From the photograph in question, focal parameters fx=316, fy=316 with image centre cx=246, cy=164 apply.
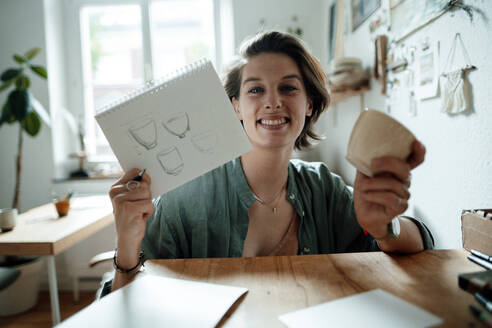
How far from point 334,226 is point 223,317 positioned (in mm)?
688

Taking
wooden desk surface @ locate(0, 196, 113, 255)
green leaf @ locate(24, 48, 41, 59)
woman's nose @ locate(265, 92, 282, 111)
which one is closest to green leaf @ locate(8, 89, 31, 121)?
green leaf @ locate(24, 48, 41, 59)

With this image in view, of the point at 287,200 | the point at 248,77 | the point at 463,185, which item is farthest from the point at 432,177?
the point at 248,77

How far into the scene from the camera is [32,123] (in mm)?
2316

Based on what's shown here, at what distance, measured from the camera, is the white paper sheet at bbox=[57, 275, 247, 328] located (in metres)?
0.44

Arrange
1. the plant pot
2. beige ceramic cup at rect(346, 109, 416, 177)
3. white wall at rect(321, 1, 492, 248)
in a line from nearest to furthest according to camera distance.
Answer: beige ceramic cup at rect(346, 109, 416, 177) < white wall at rect(321, 1, 492, 248) < the plant pot

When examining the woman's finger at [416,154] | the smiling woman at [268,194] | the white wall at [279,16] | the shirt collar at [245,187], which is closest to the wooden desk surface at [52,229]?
the smiling woman at [268,194]

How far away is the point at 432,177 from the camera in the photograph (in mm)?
1116

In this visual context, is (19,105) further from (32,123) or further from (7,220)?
(7,220)

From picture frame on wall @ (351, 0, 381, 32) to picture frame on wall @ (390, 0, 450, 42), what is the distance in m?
0.24

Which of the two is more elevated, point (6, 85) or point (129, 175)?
point (6, 85)

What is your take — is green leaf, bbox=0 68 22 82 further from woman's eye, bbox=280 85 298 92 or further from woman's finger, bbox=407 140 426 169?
woman's finger, bbox=407 140 426 169

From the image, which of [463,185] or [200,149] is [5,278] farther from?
[463,185]

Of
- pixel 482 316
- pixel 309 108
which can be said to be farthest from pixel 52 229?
pixel 482 316

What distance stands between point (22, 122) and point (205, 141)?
2235mm
